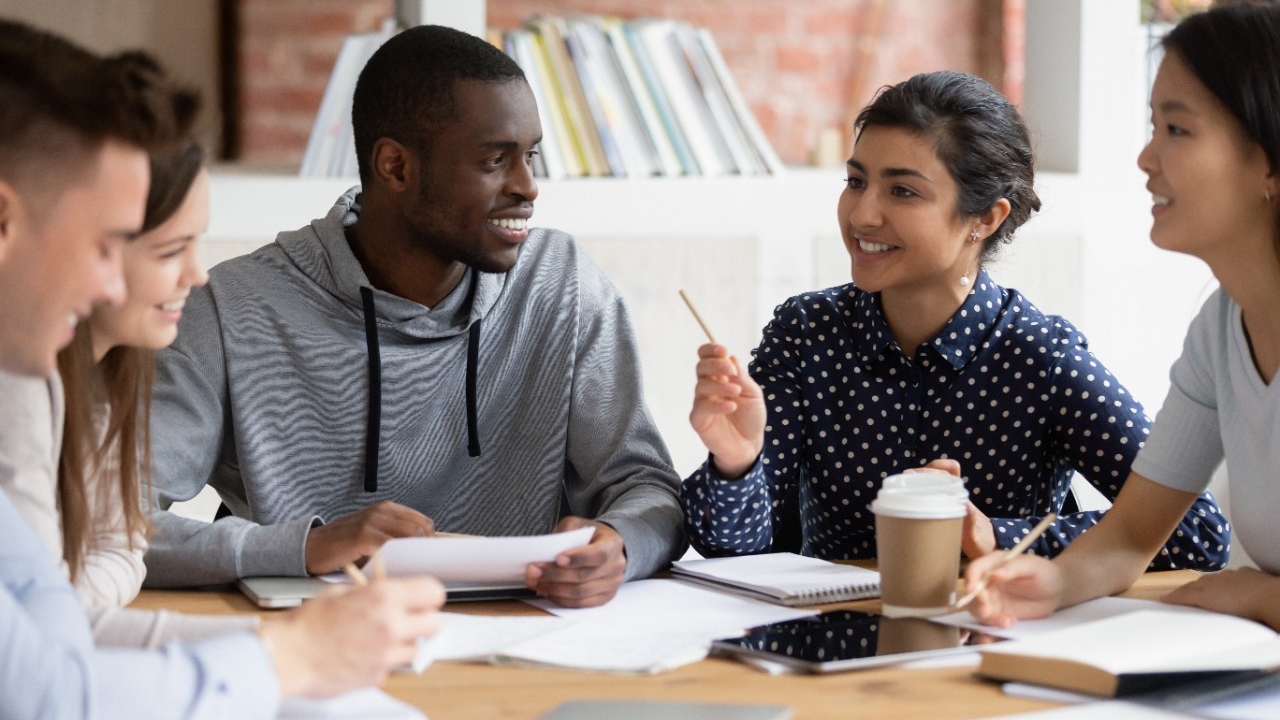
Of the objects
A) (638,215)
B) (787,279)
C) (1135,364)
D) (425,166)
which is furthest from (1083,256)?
(425,166)

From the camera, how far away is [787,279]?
2584 millimetres

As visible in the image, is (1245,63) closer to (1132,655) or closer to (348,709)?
(1132,655)

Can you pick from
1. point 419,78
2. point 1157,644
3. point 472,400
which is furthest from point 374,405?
point 1157,644

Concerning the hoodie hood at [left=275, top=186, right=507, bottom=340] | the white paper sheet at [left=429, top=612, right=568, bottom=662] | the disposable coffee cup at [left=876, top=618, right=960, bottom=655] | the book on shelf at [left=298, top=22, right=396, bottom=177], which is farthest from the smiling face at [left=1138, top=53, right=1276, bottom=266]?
the book on shelf at [left=298, top=22, right=396, bottom=177]

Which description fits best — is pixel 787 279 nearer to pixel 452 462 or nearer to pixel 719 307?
pixel 719 307

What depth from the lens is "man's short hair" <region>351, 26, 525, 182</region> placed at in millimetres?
1807

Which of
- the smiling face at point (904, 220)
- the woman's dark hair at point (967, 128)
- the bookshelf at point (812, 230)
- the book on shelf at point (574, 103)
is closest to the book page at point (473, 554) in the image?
the smiling face at point (904, 220)

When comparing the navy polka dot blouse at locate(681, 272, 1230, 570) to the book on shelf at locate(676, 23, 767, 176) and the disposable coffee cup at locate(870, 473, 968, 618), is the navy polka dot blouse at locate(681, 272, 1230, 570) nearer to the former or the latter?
the disposable coffee cup at locate(870, 473, 968, 618)

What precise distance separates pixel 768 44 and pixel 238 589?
2.35 metres

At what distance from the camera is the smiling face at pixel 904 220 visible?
1817mm

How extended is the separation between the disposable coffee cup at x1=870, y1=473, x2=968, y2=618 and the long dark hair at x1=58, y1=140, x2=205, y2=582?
68 centimetres

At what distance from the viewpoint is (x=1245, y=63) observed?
1.40 m

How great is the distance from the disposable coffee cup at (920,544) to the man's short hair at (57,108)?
719 mm

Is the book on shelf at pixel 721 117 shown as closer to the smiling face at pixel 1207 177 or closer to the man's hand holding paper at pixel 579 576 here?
the smiling face at pixel 1207 177
